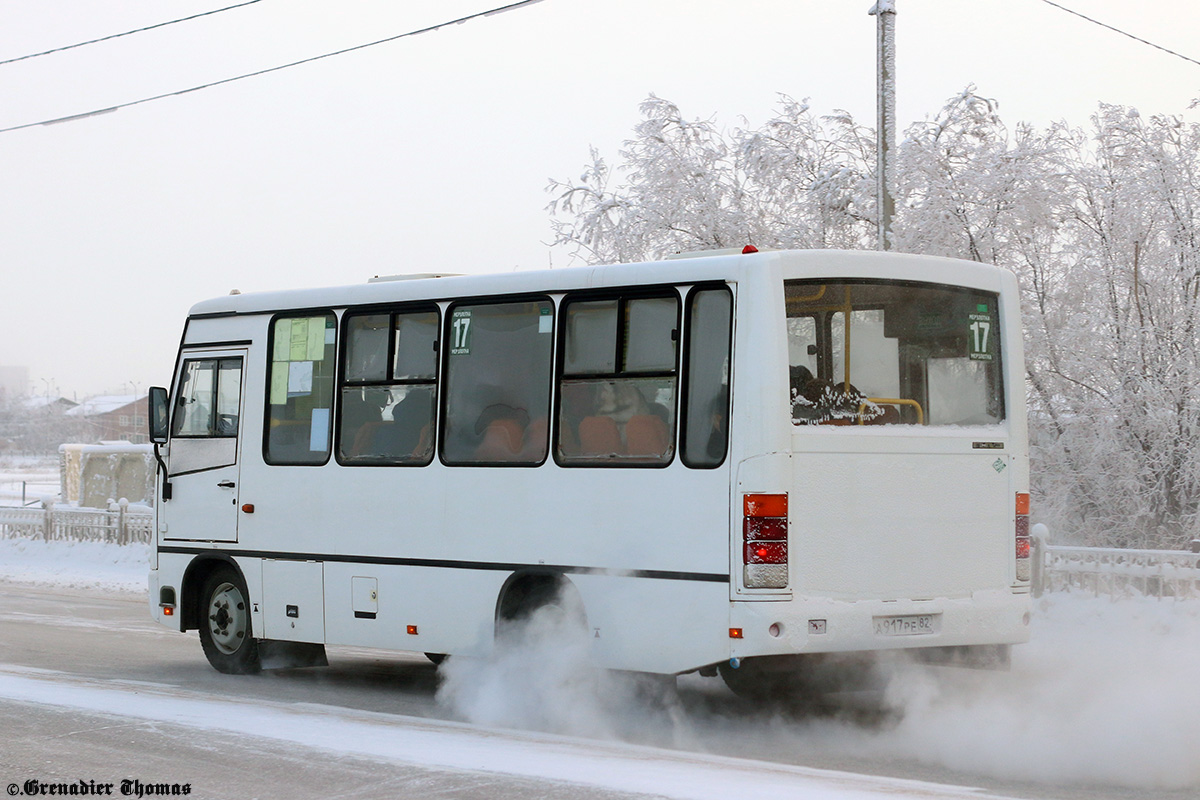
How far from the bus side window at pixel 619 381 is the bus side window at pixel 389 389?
1.28 meters

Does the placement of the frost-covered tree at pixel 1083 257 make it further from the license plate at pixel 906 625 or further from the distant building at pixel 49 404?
the distant building at pixel 49 404

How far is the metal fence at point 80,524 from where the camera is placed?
90.1 feet

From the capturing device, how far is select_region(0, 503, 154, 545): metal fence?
27.5 m

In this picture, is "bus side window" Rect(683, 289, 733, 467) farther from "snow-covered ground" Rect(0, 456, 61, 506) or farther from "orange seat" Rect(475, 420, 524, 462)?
"snow-covered ground" Rect(0, 456, 61, 506)

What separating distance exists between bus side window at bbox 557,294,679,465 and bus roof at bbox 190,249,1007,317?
0.53ft

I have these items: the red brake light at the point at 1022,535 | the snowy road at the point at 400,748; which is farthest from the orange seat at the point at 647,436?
the red brake light at the point at 1022,535

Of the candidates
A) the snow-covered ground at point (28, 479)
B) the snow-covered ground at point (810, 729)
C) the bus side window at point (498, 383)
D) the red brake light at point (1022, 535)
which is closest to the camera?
the snow-covered ground at point (810, 729)

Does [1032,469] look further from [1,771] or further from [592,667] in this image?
[1,771]

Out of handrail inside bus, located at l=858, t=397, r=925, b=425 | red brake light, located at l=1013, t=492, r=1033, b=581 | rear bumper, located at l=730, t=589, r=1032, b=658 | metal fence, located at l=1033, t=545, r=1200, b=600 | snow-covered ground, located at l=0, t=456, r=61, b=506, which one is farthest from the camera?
snow-covered ground, located at l=0, t=456, r=61, b=506

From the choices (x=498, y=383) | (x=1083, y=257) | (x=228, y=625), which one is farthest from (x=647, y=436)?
(x=1083, y=257)

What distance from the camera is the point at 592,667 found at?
358 inches

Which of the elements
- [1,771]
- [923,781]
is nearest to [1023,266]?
[923,781]

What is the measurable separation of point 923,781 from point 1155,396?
Answer: 14.5 metres

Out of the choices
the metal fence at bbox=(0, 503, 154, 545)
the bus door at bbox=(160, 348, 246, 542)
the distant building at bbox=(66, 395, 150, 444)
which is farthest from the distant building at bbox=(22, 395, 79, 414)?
the bus door at bbox=(160, 348, 246, 542)
